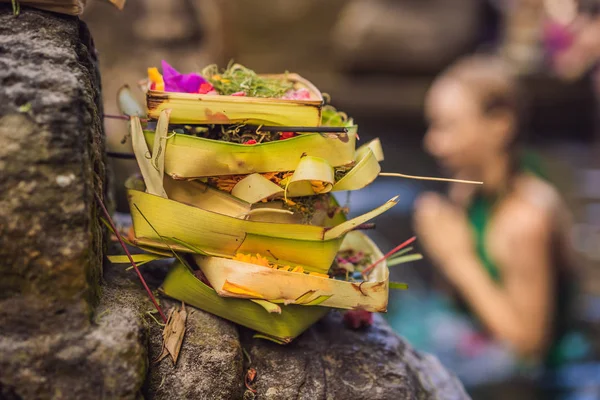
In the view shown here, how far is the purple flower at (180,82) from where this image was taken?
0.94 metres

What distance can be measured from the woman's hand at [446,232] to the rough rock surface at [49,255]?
200cm

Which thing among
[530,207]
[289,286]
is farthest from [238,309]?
[530,207]

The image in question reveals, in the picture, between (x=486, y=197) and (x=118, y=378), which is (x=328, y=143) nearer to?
(x=118, y=378)

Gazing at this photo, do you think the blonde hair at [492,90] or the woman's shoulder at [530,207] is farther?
the blonde hair at [492,90]

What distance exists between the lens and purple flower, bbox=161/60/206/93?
94cm

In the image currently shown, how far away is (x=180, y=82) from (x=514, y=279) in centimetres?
186

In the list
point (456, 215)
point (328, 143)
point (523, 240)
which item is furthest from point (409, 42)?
point (328, 143)

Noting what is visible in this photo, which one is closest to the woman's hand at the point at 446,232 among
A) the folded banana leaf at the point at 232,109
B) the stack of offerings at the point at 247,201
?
the stack of offerings at the point at 247,201

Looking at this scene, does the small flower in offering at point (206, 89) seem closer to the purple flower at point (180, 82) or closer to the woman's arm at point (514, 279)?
the purple flower at point (180, 82)

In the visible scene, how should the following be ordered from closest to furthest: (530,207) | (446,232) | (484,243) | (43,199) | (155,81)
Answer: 1. (43,199)
2. (155,81)
3. (530,207)
4. (484,243)
5. (446,232)

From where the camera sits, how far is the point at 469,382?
95.0 inches

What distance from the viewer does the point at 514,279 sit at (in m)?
2.35

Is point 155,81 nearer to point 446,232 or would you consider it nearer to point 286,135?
point 286,135

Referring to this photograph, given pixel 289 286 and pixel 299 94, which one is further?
pixel 299 94
